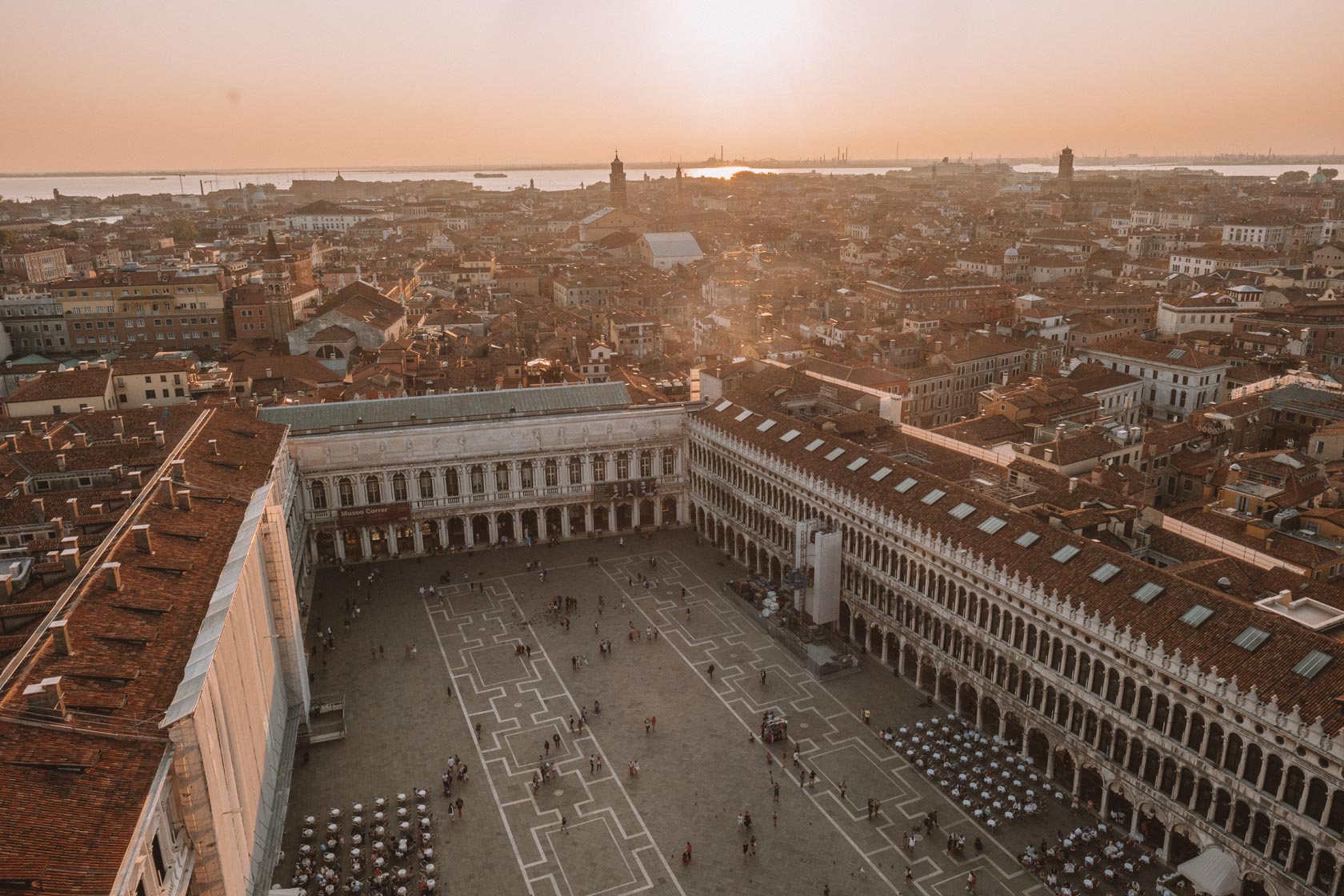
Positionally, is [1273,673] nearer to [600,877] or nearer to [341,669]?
[600,877]

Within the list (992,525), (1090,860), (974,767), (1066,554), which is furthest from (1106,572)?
(1090,860)

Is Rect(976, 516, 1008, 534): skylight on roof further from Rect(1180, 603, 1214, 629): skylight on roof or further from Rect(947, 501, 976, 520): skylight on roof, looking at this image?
Rect(1180, 603, 1214, 629): skylight on roof

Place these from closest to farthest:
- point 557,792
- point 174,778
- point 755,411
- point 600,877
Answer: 1. point 174,778
2. point 600,877
3. point 557,792
4. point 755,411

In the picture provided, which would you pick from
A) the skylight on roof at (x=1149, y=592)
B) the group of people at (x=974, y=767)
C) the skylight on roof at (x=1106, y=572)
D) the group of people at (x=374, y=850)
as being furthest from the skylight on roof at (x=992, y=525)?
the group of people at (x=374, y=850)

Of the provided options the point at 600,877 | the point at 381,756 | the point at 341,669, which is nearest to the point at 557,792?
the point at 600,877

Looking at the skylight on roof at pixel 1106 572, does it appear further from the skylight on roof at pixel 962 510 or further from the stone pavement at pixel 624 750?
the stone pavement at pixel 624 750

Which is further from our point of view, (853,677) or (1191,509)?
(1191,509)

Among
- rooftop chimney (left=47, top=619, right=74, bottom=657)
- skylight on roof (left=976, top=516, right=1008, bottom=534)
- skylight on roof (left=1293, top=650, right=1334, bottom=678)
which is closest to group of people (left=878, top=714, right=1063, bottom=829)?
skylight on roof (left=976, top=516, right=1008, bottom=534)
